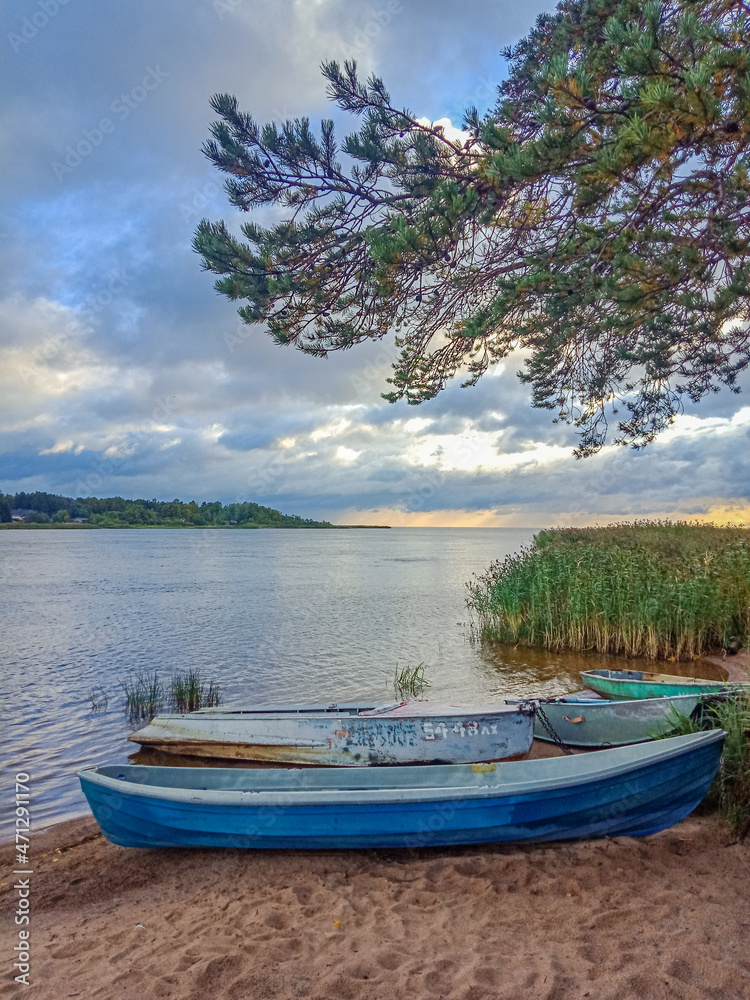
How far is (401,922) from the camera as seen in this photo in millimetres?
4191

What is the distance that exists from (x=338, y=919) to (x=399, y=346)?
6359 millimetres

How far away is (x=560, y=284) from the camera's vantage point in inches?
229

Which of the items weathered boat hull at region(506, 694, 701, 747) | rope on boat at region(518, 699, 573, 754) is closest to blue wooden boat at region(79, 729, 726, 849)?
rope on boat at region(518, 699, 573, 754)

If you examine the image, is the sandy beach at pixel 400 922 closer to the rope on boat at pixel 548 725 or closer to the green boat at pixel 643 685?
the rope on boat at pixel 548 725

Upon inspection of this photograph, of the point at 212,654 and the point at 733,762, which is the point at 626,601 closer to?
the point at 733,762

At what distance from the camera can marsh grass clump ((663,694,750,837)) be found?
5141 mm

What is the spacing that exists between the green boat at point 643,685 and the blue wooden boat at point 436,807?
3.23m

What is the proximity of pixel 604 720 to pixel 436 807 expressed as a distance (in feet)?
10.5

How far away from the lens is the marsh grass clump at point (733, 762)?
514cm

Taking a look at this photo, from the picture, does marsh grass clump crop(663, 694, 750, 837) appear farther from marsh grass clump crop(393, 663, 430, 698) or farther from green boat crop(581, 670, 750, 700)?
marsh grass clump crop(393, 663, 430, 698)

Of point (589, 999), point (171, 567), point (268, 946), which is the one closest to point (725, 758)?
point (589, 999)

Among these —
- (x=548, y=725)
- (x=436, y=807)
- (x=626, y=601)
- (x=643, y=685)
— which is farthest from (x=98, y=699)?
(x=626, y=601)

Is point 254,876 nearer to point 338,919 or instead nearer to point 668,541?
point 338,919

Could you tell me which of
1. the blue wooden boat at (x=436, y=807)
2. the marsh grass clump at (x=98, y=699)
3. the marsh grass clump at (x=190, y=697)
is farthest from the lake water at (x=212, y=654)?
the blue wooden boat at (x=436, y=807)
